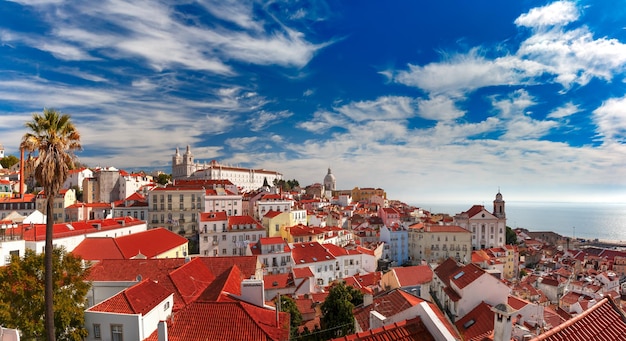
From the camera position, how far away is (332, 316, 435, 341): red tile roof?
5.47 m

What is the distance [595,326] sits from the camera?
5152mm

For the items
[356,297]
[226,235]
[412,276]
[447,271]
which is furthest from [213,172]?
[447,271]

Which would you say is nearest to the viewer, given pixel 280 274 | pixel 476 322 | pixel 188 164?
pixel 476 322

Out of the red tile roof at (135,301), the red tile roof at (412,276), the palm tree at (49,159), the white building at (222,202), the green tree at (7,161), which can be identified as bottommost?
the red tile roof at (412,276)

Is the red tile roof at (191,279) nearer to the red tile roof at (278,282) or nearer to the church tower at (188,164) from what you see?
the red tile roof at (278,282)

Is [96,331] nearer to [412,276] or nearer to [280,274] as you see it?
[280,274]

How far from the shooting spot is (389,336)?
555 cm

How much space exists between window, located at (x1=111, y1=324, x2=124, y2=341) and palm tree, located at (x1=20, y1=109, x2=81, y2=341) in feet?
5.30

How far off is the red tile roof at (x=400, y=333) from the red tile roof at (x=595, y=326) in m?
1.71

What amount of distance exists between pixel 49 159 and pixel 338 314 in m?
16.2

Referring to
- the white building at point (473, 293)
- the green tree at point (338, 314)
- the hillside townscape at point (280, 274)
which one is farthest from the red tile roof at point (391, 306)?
the white building at point (473, 293)

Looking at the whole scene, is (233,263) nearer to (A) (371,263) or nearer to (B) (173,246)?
(B) (173,246)

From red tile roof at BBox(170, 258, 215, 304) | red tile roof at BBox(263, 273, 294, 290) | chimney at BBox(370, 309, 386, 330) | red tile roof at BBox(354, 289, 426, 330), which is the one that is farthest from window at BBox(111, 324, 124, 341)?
red tile roof at BBox(263, 273, 294, 290)

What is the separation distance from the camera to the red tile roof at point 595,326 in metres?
4.89
